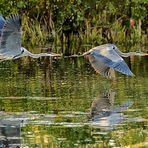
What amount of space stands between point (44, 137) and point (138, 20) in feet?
77.0

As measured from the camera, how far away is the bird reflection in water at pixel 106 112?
37.2ft

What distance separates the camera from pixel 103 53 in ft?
46.8

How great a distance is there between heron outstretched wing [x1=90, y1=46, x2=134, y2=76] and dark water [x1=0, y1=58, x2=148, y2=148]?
46 cm

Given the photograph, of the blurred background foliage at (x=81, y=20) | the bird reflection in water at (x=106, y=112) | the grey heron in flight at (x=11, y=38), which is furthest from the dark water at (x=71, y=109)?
the blurred background foliage at (x=81, y=20)

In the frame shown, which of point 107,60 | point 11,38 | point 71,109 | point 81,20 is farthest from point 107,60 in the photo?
point 81,20

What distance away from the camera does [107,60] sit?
14.2 meters

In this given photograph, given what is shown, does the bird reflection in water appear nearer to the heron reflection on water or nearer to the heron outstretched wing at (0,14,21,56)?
the heron reflection on water

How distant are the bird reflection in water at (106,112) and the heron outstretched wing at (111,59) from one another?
491 millimetres

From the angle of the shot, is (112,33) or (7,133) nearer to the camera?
(7,133)

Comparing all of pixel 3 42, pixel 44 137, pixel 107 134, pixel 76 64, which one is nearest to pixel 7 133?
pixel 44 137

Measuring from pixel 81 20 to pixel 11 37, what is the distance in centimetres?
1892

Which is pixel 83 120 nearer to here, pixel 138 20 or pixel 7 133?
pixel 7 133

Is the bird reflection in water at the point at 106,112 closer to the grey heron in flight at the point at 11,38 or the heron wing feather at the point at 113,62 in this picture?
the heron wing feather at the point at 113,62

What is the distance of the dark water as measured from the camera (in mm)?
10289
